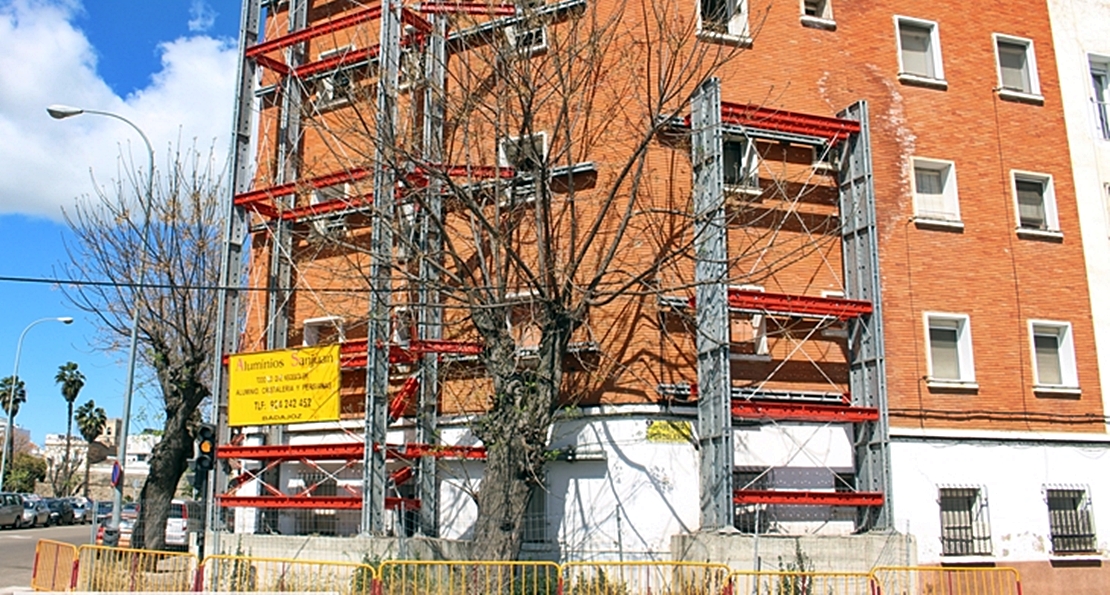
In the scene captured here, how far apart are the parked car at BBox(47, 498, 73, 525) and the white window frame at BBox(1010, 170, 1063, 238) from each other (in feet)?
142

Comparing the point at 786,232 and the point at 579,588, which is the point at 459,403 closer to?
the point at 579,588

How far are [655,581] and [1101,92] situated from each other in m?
15.1

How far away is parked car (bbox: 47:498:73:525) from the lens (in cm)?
4528

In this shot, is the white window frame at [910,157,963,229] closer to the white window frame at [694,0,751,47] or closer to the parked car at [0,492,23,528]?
the white window frame at [694,0,751,47]

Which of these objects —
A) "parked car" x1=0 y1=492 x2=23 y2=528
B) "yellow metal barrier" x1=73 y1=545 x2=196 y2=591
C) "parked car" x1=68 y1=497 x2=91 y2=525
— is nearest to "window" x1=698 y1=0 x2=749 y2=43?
"yellow metal barrier" x1=73 y1=545 x2=196 y2=591

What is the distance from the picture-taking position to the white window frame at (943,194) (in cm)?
1834

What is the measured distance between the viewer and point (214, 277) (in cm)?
2255

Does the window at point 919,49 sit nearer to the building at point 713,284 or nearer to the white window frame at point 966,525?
the building at point 713,284

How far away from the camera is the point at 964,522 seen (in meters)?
17.0

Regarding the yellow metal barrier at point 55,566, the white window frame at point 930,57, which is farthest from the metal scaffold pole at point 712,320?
the yellow metal barrier at point 55,566

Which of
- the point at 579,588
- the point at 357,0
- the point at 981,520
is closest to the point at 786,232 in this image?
the point at 981,520

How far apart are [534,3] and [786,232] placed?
20.6ft

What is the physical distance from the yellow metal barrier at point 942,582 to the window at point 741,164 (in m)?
6.82

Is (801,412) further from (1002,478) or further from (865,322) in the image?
(1002,478)
